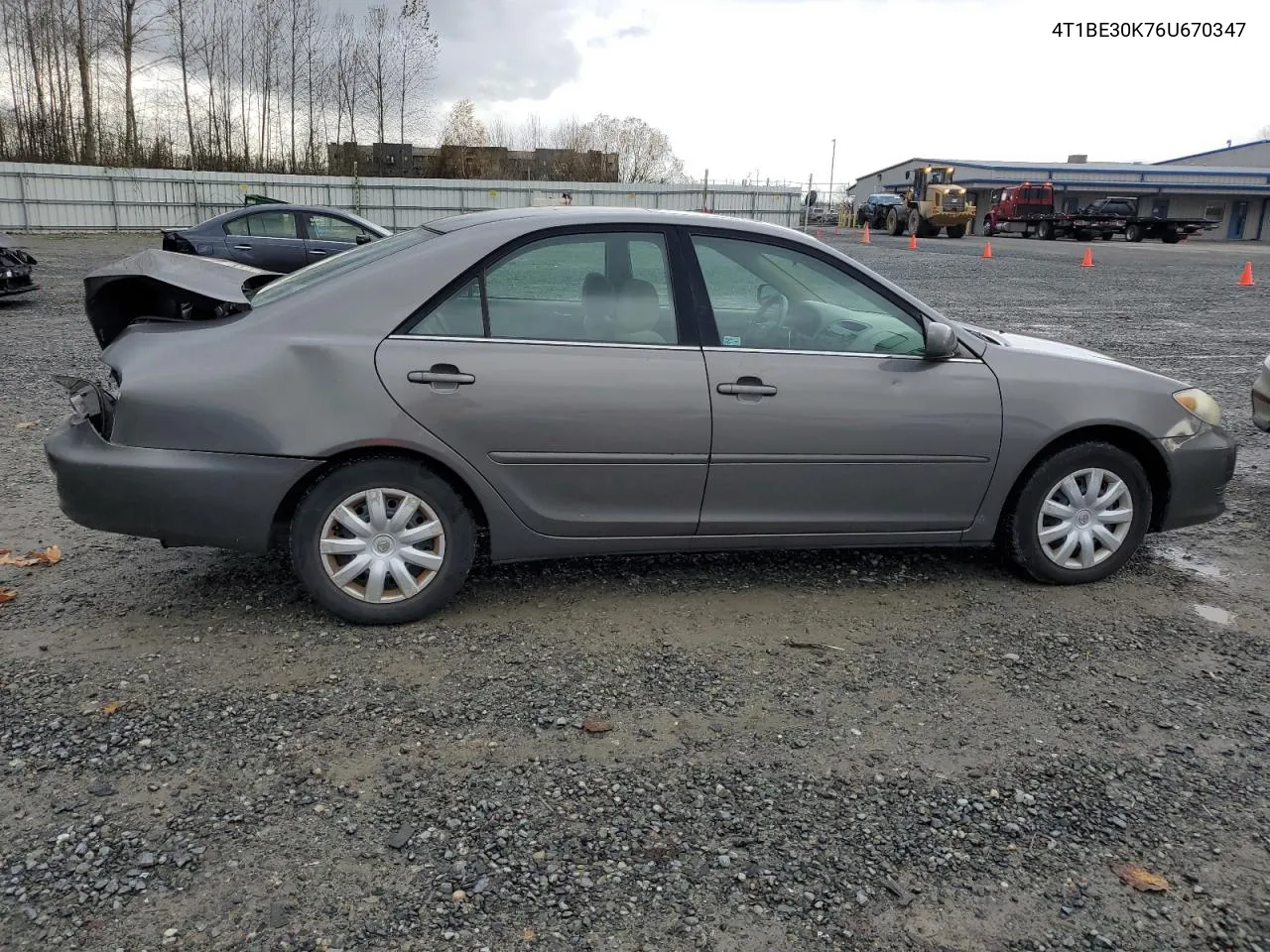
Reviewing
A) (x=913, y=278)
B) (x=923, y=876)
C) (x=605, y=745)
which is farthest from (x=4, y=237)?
(x=913, y=278)

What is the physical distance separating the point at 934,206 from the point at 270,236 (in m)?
32.7

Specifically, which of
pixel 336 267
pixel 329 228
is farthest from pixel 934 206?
pixel 336 267

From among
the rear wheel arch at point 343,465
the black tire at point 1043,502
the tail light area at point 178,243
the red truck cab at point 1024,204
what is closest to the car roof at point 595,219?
the rear wheel arch at point 343,465

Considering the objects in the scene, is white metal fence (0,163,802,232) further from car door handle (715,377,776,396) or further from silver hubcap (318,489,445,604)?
silver hubcap (318,489,445,604)

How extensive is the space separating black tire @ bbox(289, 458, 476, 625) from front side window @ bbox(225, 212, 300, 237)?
1423 centimetres

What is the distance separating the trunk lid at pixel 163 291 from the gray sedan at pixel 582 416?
1cm

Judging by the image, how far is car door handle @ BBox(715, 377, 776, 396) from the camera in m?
4.08

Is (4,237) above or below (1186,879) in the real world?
above

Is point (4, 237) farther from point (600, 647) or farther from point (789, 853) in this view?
point (789, 853)

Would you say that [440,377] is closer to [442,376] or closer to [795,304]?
[442,376]

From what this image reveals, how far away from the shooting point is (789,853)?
272 centimetres

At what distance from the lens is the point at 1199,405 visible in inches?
185

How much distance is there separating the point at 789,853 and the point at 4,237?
14651 millimetres

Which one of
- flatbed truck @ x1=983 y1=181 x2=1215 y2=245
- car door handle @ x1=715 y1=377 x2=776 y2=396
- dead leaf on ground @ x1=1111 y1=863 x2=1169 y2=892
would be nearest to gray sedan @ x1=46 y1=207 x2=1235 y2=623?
car door handle @ x1=715 y1=377 x2=776 y2=396
